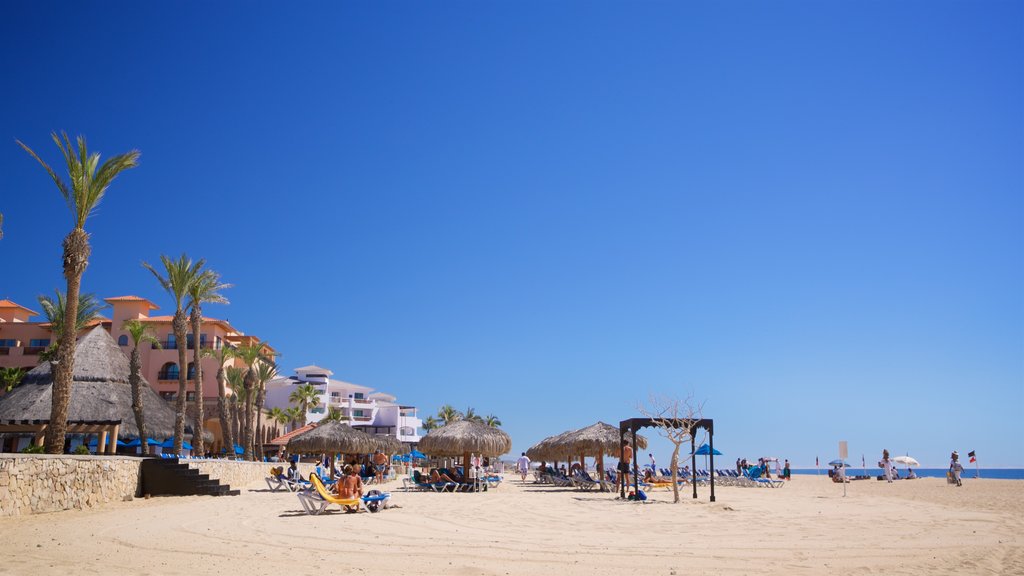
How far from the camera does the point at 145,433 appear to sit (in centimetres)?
2781

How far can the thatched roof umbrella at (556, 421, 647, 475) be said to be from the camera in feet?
87.7

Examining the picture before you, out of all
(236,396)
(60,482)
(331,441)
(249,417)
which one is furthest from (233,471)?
(236,396)

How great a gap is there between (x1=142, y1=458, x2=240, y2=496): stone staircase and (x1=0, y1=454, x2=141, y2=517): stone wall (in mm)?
697

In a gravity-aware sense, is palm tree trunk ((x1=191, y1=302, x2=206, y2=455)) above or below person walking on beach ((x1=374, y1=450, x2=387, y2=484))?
above

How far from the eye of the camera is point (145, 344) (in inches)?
2023

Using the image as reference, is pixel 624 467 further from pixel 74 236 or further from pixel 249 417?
pixel 249 417

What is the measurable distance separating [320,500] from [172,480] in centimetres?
784

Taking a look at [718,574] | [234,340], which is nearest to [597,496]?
[718,574]

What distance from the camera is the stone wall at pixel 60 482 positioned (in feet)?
45.5

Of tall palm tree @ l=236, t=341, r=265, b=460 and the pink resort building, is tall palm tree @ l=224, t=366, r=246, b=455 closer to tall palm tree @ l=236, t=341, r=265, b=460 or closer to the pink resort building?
the pink resort building

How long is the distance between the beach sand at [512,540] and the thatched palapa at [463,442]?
786 centimetres

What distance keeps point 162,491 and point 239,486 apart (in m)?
5.33

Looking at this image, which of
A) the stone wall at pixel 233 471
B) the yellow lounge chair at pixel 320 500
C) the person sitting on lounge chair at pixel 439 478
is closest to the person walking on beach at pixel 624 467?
the person sitting on lounge chair at pixel 439 478

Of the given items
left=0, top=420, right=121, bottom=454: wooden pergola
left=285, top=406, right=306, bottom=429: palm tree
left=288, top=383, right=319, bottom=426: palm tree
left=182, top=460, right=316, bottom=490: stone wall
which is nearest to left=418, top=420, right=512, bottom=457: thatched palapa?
left=182, top=460, right=316, bottom=490: stone wall
